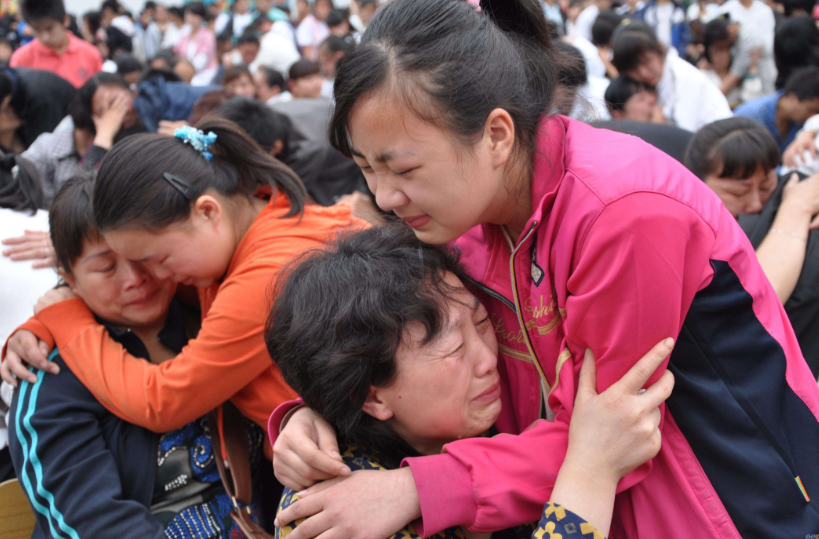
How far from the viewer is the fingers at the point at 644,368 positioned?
1188 mm

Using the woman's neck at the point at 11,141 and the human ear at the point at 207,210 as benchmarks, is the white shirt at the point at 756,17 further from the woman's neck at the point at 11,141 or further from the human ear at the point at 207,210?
the woman's neck at the point at 11,141

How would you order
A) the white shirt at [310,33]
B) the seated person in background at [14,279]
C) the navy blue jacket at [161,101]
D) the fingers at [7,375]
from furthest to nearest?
the white shirt at [310,33] → the navy blue jacket at [161,101] → the seated person in background at [14,279] → the fingers at [7,375]

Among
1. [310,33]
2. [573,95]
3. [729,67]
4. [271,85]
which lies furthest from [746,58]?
[310,33]

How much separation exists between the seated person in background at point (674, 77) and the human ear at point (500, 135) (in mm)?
3372

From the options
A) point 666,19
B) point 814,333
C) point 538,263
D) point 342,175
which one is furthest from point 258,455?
point 666,19

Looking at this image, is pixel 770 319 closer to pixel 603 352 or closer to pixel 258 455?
pixel 603 352

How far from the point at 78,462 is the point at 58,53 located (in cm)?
552

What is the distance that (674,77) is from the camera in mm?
4434

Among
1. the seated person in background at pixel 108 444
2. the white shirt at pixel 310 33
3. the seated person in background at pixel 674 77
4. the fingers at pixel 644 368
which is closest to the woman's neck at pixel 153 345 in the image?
the seated person in background at pixel 108 444

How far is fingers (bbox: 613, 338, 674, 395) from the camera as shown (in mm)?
1188

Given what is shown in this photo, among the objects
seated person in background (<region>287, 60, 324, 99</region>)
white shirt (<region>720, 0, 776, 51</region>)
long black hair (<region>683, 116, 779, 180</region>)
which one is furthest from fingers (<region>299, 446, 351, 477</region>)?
white shirt (<region>720, 0, 776, 51</region>)

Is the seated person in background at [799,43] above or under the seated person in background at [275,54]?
above

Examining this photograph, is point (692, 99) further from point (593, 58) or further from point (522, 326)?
point (522, 326)

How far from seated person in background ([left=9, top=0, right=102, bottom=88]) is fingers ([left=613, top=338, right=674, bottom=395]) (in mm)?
6087
